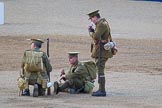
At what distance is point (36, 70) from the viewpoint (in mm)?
14023

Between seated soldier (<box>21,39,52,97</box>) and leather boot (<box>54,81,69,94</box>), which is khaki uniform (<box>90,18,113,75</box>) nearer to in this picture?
leather boot (<box>54,81,69,94</box>)

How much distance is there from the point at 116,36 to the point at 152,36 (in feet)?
6.09

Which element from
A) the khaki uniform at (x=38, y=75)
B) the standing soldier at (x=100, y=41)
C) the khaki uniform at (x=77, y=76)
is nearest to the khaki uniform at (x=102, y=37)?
the standing soldier at (x=100, y=41)

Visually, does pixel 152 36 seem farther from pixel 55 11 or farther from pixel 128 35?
pixel 55 11

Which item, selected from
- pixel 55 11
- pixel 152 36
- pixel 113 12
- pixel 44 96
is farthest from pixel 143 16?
pixel 44 96

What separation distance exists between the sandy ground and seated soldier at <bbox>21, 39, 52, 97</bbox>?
0.31 meters

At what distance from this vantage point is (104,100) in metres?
13.5

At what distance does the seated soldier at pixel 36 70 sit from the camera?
13977 millimetres

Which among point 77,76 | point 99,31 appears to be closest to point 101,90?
point 77,76

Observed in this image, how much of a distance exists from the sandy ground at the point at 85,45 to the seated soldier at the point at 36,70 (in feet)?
1.01

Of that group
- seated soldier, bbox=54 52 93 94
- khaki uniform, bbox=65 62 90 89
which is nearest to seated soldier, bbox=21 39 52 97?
seated soldier, bbox=54 52 93 94

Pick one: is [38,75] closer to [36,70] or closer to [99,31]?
[36,70]

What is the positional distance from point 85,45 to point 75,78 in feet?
37.5

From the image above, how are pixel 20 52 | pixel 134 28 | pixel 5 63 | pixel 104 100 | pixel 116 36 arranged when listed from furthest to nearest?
pixel 134 28 < pixel 116 36 < pixel 20 52 < pixel 5 63 < pixel 104 100
